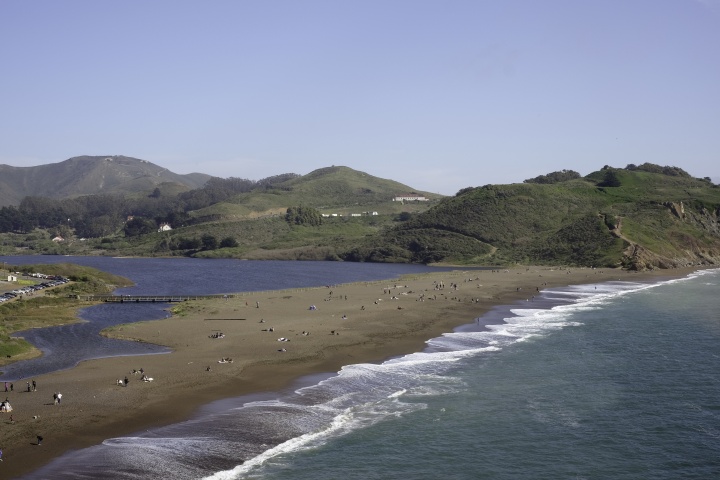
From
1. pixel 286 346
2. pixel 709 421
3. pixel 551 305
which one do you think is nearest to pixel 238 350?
pixel 286 346

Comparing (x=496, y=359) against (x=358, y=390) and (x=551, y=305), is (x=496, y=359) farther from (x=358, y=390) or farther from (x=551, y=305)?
(x=551, y=305)

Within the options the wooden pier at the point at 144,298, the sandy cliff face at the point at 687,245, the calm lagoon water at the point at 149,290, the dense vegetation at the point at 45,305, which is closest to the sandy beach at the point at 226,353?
the calm lagoon water at the point at 149,290

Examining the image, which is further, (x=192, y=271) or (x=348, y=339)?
(x=192, y=271)

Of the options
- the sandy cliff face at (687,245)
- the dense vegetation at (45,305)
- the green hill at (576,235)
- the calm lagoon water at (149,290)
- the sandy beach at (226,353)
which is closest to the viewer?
the sandy beach at (226,353)

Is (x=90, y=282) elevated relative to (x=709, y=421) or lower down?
elevated

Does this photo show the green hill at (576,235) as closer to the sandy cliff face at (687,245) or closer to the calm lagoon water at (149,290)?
the sandy cliff face at (687,245)

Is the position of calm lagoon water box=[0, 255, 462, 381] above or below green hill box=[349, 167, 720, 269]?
below

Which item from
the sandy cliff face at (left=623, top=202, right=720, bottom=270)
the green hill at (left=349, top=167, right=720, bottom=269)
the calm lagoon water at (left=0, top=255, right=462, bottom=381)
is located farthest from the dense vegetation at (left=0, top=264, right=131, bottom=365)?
the sandy cliff face at (left=623, top=202, right=720, bottom=270)

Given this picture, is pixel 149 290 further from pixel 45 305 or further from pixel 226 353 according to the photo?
pixel 226 353

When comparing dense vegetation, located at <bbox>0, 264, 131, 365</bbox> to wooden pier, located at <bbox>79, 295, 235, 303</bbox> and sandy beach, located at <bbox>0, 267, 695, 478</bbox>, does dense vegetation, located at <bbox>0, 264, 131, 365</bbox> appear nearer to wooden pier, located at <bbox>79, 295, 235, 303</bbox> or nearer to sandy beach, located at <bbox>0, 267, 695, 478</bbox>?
wooden pier, located at <bbox>79, 295, 235, 303</bbox>
